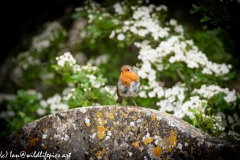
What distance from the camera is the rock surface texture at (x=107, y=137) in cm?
245

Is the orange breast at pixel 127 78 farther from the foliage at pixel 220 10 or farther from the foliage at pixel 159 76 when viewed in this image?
the foliage at pixel 220 10

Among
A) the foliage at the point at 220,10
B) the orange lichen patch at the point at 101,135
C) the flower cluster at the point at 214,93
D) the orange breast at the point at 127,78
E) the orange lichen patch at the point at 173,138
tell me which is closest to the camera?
the orange lichen patch at the point at 173,138

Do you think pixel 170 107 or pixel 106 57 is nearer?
pixel 170 107

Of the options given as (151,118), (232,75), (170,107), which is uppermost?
(151,118)

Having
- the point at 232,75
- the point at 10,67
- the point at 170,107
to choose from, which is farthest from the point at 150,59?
the point at 10,67

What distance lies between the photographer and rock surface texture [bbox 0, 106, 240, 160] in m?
2.45

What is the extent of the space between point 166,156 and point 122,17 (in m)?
3.29

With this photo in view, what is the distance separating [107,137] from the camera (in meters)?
2.55

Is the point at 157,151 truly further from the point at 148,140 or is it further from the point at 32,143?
the point at 32,143

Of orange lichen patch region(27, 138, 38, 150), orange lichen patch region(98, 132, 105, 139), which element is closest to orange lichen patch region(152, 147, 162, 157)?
orange lichen patch region(98, 132, 105, 139)

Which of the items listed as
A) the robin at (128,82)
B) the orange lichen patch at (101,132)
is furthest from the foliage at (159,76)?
the orange lichen patch at (101,132)

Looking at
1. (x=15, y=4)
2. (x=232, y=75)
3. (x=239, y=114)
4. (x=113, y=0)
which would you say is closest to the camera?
(x=239, y=114)

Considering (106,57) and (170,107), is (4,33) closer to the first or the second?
(106,57)

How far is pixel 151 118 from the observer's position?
2576 mm
